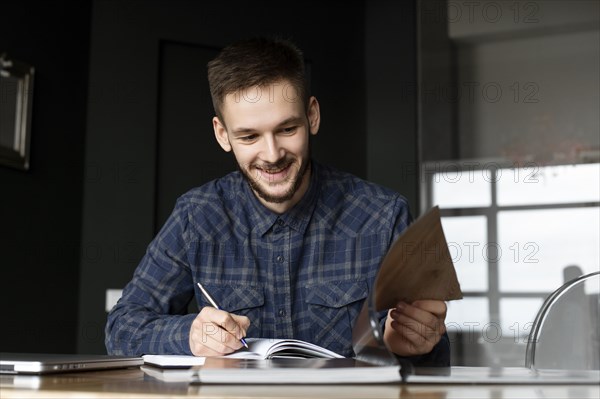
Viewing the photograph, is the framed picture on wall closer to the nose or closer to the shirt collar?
the shirt collar

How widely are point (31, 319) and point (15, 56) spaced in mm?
951

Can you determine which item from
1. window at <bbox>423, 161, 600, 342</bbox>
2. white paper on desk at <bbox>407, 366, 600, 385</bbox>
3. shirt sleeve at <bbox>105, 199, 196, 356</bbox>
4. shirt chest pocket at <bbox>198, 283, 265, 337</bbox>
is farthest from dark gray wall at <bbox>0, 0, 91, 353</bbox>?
white paper on desk at <bbox>407, 366, 600, 385</bbox>

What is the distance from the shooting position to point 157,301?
5.26 ft

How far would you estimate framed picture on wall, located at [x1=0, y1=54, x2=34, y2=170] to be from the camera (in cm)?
261

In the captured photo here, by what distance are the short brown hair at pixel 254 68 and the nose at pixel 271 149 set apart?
0.37ft

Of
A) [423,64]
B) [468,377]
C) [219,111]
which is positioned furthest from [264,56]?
[423,64]

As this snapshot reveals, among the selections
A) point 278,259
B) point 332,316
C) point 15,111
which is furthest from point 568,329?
point 15,111

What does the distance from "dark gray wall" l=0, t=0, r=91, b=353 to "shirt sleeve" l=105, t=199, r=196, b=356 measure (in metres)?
1.16

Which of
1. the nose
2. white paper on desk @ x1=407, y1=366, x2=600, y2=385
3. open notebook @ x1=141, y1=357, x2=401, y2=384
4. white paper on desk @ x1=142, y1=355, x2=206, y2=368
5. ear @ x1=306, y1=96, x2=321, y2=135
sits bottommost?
white paper on desk @ x1=142, y1=355, x2=206, y2=368

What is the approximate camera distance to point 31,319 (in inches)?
106

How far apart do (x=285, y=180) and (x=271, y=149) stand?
0.09 m

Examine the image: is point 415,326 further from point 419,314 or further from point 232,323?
point 232,323

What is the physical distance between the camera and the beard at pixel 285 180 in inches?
62.1

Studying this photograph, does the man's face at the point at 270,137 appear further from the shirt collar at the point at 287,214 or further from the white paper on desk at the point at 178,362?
the white paper on desk at the point at 178,362
